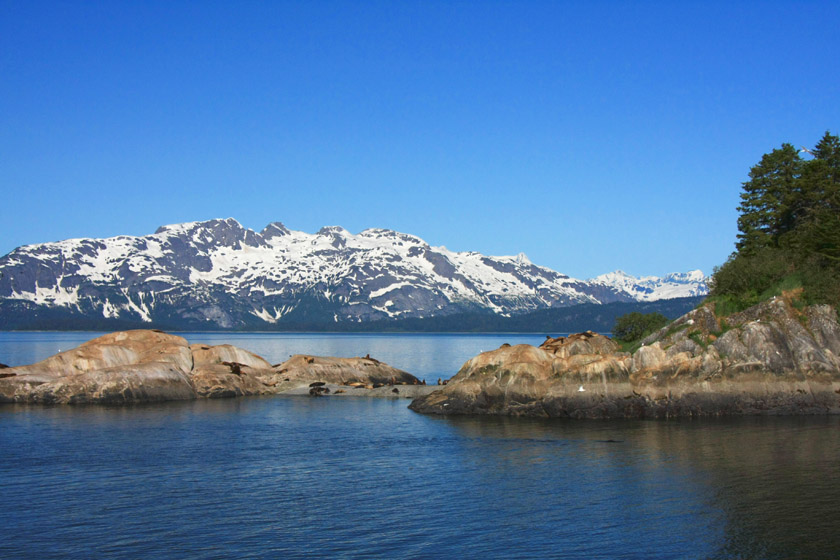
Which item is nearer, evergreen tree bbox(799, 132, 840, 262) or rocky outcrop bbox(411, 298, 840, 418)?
rocky outcrop bbox(411, 298, 840, 418)

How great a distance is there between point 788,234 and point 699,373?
26927 millimetres

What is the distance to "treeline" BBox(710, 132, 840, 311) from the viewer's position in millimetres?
65875

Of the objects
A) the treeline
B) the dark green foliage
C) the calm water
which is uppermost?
the treeline

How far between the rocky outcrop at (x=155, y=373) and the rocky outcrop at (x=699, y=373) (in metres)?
31.0

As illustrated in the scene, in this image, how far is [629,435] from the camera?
52.5m

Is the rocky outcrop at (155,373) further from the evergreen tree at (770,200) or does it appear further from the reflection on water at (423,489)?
the evergreen tree at (770,200)

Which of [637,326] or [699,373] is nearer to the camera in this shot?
[699,373]

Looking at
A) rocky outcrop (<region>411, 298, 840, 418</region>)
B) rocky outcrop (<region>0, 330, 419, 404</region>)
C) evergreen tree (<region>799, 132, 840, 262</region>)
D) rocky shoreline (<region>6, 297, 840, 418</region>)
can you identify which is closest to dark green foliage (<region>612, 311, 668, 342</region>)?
rocky shoreline (<region>6, 297, 840, 418</region>)

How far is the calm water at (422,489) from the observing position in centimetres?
2855

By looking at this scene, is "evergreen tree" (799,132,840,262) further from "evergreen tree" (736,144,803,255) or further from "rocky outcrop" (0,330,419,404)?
"rocky outcrop" (0,330,419,404)

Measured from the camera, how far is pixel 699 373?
6100cm

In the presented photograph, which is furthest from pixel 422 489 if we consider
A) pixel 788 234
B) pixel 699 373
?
pixel 788 234

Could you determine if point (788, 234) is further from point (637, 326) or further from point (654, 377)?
point (654, 377)

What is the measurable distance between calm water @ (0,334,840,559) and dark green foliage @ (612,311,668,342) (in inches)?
673
